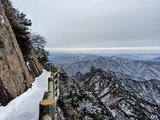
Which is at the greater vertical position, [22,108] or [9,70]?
[9,70]

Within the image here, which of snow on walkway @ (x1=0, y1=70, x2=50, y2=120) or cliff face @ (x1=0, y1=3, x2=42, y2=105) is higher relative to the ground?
cliff face @ (x1=0, y1=3, x2=42, y2=105)

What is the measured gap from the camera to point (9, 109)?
11.0 m

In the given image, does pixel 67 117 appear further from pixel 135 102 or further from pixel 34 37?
pixel 135 102

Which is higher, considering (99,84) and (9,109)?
(9,109)

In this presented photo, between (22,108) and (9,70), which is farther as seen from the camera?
(9,70)

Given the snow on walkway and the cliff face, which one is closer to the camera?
the snow on walkway

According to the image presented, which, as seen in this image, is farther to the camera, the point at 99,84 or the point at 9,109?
the point at 99,84

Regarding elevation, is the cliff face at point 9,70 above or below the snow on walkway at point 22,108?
above

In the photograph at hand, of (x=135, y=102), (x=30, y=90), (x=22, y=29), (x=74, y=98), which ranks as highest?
(x=22, y=29)

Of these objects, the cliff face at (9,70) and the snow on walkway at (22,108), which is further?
the cliff face at (9,70)

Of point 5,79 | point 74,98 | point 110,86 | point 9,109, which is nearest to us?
point 9,109

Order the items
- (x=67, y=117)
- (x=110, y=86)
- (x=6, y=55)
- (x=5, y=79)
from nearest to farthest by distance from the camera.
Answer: (x=5, y=79)
(x=6, y=55)
(x=67, y=117)
(x=110, y=86)

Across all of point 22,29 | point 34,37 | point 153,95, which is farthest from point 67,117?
point 153,95

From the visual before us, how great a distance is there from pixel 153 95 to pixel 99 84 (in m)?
96.3
